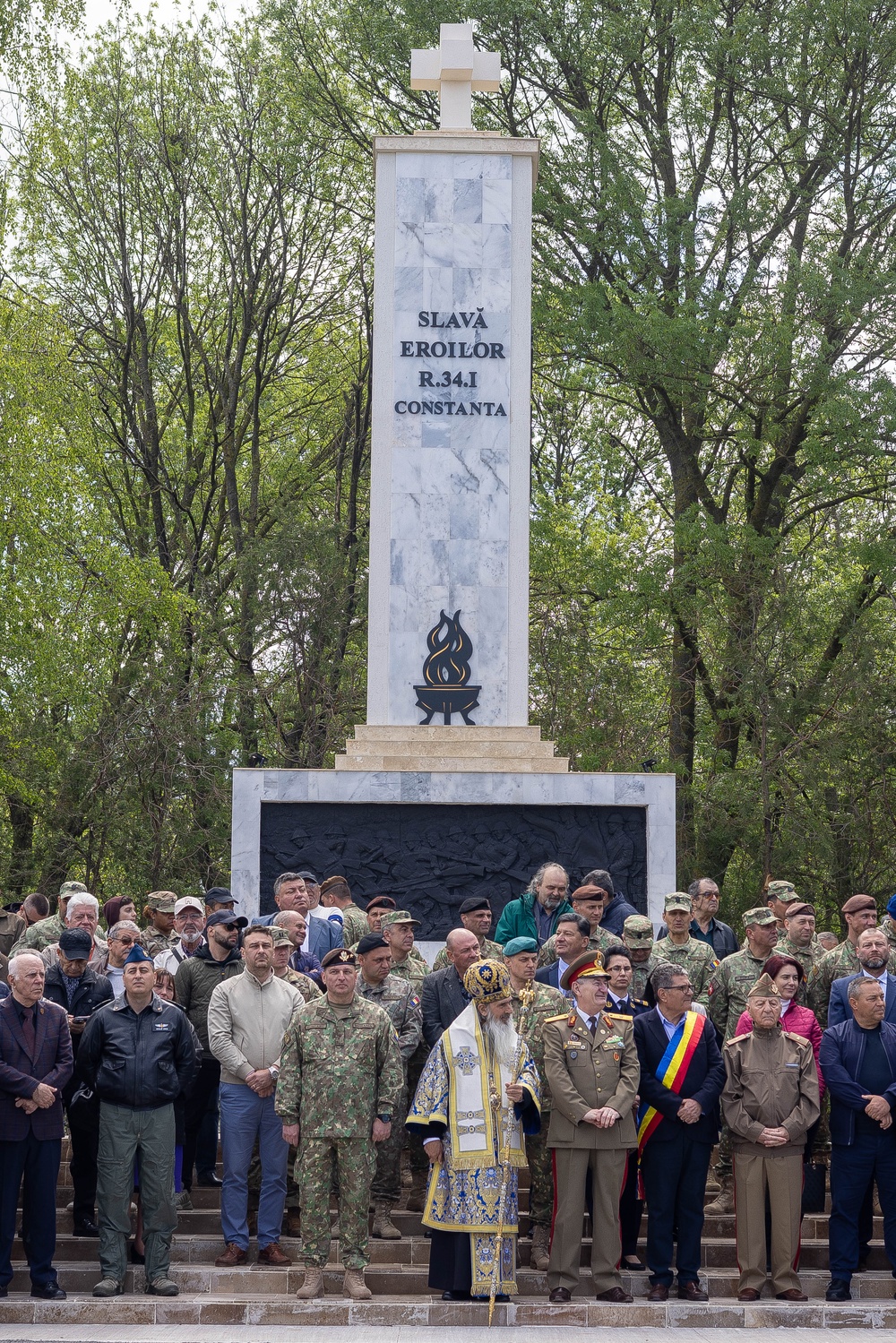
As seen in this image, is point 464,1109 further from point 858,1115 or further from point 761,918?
point 761,918

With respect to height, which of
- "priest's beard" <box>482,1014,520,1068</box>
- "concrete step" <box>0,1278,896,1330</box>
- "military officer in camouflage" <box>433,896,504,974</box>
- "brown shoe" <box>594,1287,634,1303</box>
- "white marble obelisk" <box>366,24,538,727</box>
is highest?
"white marble obelisk" <box>366,24,538,727</box>

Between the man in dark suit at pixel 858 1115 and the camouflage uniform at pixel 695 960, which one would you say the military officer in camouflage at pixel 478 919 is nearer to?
the camouflage uniform at pixel 695 960

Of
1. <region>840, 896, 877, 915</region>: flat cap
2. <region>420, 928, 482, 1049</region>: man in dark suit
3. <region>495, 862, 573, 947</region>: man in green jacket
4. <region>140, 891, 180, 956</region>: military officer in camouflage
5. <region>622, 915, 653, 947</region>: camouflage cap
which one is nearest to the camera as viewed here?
<region>420, 928, 482, 1049</region>: man in dark suit

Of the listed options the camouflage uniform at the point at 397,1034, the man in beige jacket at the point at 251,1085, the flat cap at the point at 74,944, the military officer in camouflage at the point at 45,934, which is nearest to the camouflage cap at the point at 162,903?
the military officer in camouflage at the point at 45,934

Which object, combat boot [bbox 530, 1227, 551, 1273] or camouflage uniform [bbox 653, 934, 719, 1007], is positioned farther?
camouflage uniform [bbox 653, 934, 719, 1007]

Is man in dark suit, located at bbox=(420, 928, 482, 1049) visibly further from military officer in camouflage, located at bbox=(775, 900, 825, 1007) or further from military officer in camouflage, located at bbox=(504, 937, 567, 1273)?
military officer in camouflage, located at bbox=(775, 900, 825, 1007)

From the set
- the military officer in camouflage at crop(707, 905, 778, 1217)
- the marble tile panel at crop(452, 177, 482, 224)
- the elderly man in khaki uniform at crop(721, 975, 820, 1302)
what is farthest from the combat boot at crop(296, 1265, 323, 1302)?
the marble tile panel at crop(452, 177, 482, 224)

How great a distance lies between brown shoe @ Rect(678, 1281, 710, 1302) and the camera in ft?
Answer: 30.0

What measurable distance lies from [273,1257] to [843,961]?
3859 millimetres

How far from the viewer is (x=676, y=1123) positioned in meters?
9.43

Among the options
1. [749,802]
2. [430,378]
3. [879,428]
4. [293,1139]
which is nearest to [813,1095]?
[293,1139]

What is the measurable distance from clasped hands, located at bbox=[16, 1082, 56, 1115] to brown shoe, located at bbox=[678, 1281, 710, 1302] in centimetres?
353

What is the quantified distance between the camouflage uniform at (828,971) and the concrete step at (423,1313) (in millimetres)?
2113

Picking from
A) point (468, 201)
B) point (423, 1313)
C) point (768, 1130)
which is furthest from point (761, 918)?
point (468, 201)
